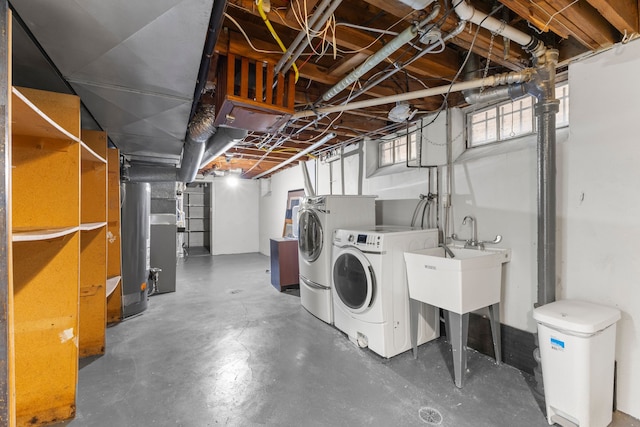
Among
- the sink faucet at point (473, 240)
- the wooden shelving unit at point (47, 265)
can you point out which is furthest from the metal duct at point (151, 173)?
the sink faucet at point (473, 240)

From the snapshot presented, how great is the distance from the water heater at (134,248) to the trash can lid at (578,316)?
3854 mm

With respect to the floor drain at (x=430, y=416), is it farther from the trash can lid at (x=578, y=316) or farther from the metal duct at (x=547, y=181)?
the metal duct at (x=547, y=181)

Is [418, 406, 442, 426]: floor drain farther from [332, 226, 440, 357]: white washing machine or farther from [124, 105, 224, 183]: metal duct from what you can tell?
[124, 105, 224, 183]: metal duct

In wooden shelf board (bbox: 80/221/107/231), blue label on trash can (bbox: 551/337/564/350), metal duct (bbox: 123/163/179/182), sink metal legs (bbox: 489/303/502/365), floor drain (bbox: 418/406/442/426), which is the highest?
metal duct (bbox: 123/163/179/182)

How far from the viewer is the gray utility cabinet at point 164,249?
4195 mm

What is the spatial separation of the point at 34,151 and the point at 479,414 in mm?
2960

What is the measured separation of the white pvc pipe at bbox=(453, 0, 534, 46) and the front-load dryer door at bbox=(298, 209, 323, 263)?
2115 mm

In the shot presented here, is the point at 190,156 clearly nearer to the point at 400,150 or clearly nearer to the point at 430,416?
the point at 400,150

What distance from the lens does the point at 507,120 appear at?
253 centimetres

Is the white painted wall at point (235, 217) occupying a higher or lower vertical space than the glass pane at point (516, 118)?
Result: lower

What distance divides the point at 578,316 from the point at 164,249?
4614 mm

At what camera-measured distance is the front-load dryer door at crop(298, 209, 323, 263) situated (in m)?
3.14

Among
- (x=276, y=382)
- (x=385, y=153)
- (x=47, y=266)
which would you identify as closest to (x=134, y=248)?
(x=47, y=266)

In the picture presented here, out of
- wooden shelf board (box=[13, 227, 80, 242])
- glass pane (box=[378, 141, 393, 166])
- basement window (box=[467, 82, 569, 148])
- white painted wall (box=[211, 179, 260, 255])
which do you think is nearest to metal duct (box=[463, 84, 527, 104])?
basement window (box=[467, 82, 569, 148])
